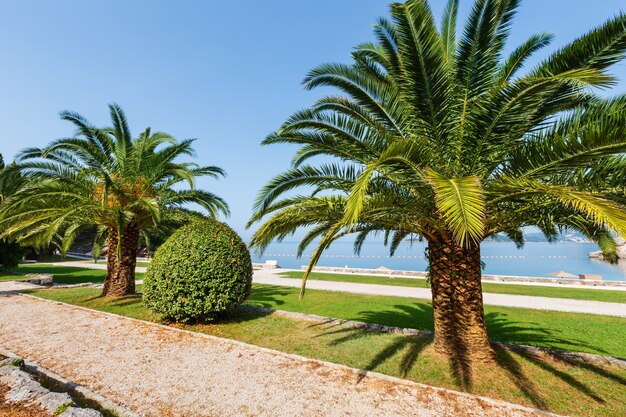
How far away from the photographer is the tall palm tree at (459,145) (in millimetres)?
3846

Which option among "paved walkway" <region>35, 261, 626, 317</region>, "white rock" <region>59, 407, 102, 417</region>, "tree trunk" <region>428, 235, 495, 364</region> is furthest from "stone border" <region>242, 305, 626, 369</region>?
"paved walkway" <region>35, 261, 626, 317</region>

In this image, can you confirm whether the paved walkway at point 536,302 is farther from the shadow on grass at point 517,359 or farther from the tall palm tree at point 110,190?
the tall palm tree at point 110,190

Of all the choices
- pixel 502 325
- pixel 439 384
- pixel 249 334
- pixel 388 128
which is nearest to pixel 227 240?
pixel 249 334

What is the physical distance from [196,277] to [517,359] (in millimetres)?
7246

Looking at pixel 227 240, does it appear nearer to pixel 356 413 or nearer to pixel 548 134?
pixel 356 413

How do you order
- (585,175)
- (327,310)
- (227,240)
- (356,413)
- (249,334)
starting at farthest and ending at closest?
1. (327,310)
2. (227,240)
3. (249,334)
4. (585,175)
5. (356,413)

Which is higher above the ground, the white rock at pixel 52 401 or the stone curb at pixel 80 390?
the white rock at pixel 52 401

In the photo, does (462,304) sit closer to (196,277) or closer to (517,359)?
(517,359)

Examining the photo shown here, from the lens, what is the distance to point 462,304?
5.47 m

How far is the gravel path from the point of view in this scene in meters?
4.08

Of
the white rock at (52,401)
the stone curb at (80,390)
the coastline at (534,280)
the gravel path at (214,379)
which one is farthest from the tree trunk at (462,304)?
the coastline at (534,280)

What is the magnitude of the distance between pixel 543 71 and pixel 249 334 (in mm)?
7545

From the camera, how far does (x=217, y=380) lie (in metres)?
4.91

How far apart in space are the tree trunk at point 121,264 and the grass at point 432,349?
584mm
